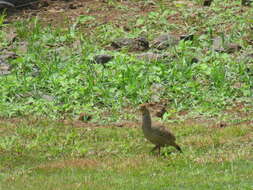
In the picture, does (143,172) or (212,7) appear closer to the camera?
(143,172)

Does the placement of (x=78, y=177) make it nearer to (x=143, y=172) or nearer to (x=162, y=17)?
(x=143, y=172)

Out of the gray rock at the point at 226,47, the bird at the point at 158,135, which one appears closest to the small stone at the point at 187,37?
the gray rock at the point at 226,47

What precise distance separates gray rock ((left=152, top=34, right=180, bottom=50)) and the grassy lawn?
197 millimetres

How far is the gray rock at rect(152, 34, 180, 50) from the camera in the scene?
17188 mm

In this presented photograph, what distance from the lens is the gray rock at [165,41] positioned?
677 inches

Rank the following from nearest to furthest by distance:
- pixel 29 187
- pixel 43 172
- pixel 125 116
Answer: pixel 29 187
pixel 43 172
pixel 125 116

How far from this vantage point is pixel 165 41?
1728 cm

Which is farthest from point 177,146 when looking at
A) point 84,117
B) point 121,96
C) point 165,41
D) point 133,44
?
point 133,44

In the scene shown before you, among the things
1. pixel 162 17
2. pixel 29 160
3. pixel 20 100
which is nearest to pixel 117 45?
pixel 162 17

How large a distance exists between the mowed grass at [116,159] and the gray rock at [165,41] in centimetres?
433

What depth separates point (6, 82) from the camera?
15438 millimetres

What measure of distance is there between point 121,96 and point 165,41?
2.93 meters

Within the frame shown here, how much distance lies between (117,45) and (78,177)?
7823 mm

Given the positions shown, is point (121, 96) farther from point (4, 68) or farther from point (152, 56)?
point (4, 68)
